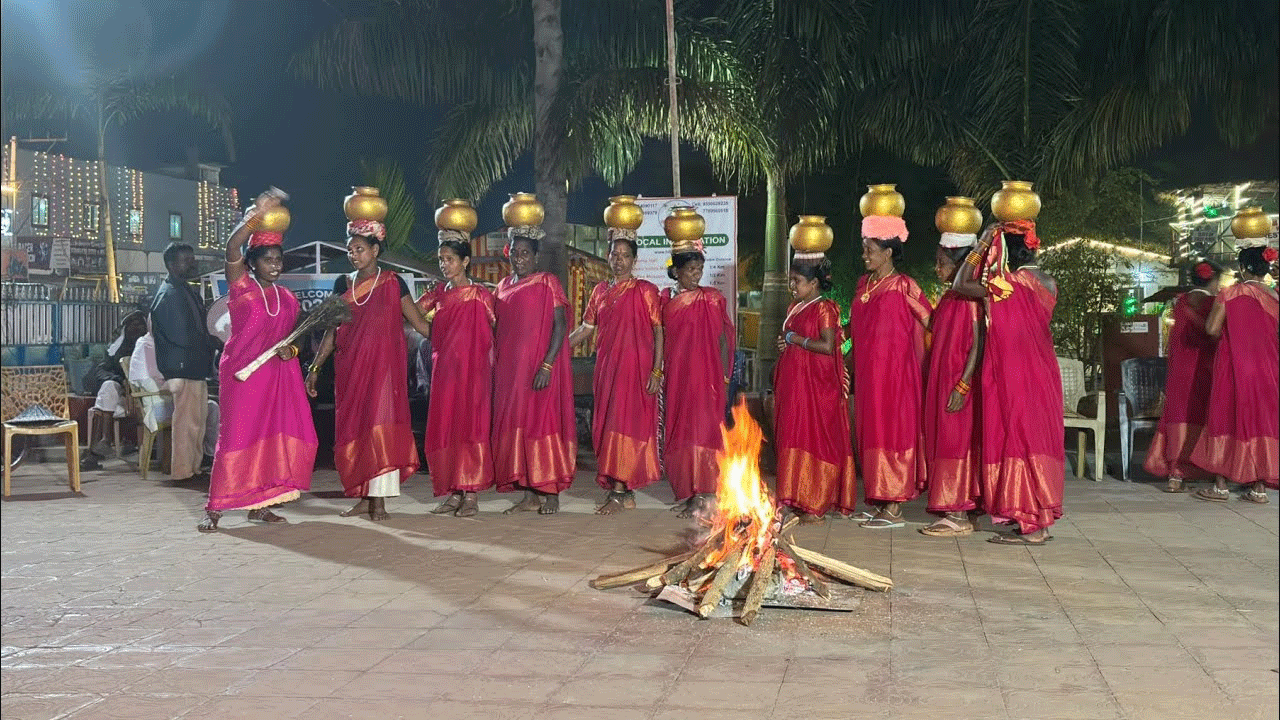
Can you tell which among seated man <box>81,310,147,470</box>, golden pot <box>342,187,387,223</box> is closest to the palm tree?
seated man <box>81,310,147,470</box>

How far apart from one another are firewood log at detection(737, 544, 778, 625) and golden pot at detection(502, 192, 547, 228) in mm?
3772

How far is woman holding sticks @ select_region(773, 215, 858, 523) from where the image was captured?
8.33 metres

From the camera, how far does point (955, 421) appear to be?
7.86 m

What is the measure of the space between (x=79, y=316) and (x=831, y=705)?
1484 centimetres

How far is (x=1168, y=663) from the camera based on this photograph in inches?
190

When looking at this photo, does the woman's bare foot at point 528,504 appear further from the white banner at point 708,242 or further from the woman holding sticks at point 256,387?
the white banner at point 708,242

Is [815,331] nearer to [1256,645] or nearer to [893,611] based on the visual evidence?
[893,611]

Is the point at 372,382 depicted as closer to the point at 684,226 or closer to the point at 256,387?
the point at 256,387

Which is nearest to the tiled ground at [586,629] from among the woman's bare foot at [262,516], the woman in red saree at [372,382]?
the woman's bare foot at [262,516]

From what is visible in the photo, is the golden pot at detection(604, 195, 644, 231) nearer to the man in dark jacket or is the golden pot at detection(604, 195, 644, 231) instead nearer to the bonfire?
the bonfire

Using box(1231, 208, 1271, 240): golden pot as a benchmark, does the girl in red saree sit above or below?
below

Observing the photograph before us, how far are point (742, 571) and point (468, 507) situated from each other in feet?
11.2

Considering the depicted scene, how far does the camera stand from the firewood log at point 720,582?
5.60 metres

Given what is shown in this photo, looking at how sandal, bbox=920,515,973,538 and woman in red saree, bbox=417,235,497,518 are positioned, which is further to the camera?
woman in red saree, bbox=417,235,497,518
